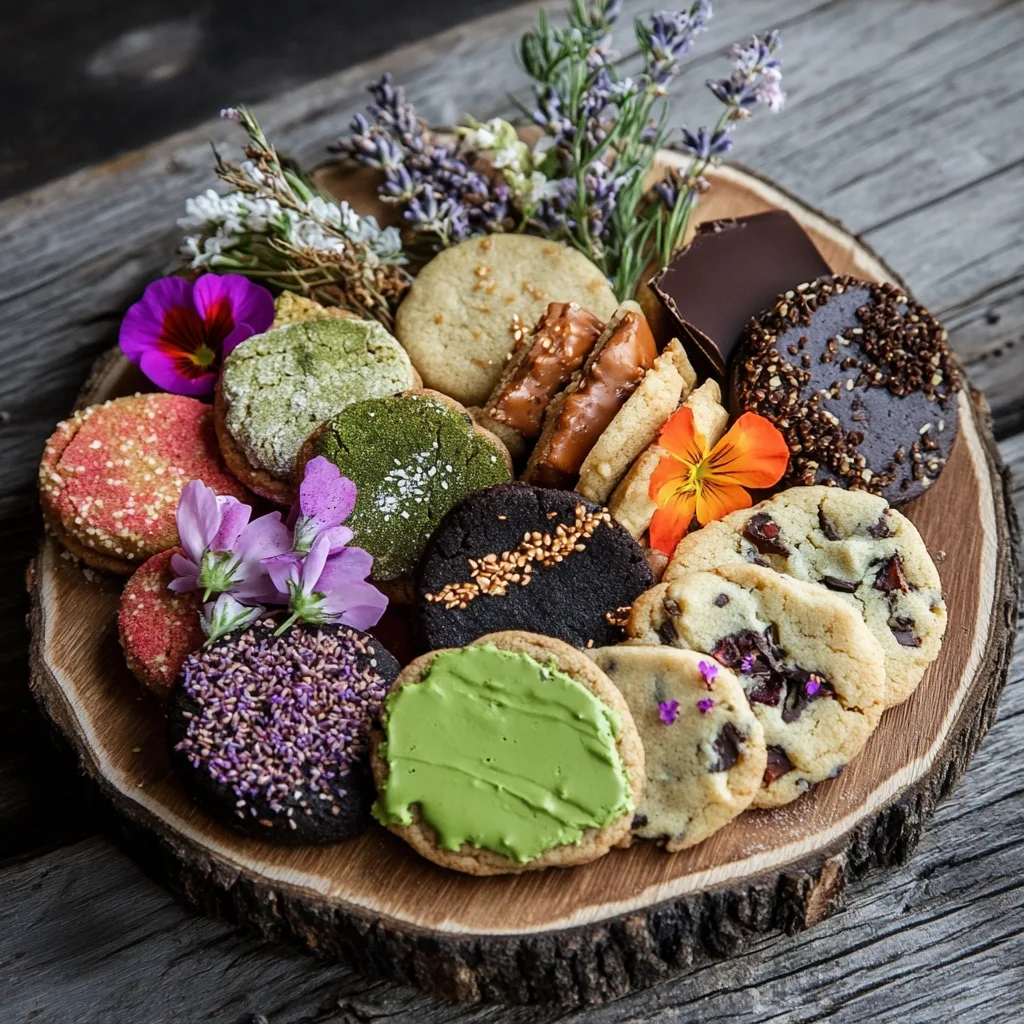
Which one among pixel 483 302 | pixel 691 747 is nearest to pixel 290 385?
pixel 483 302

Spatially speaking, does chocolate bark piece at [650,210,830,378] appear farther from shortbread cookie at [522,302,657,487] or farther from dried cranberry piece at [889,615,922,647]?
dried cranberry piece at [889,615,922,647]

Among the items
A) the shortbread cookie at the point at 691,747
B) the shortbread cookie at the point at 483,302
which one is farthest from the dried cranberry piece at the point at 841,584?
the shortbread cookie at the point at 483,302

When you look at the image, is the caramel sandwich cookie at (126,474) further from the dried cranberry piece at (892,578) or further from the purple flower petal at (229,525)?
the dried cranberry piece at (892,578)

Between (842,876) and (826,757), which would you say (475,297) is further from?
(842,876)

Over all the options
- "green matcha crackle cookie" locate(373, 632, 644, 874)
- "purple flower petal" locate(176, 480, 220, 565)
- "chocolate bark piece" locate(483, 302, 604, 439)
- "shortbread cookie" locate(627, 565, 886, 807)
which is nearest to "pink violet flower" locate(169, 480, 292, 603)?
"purple flower petal" locate(176, 480, 220, 565)

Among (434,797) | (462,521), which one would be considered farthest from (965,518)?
(434,797)
